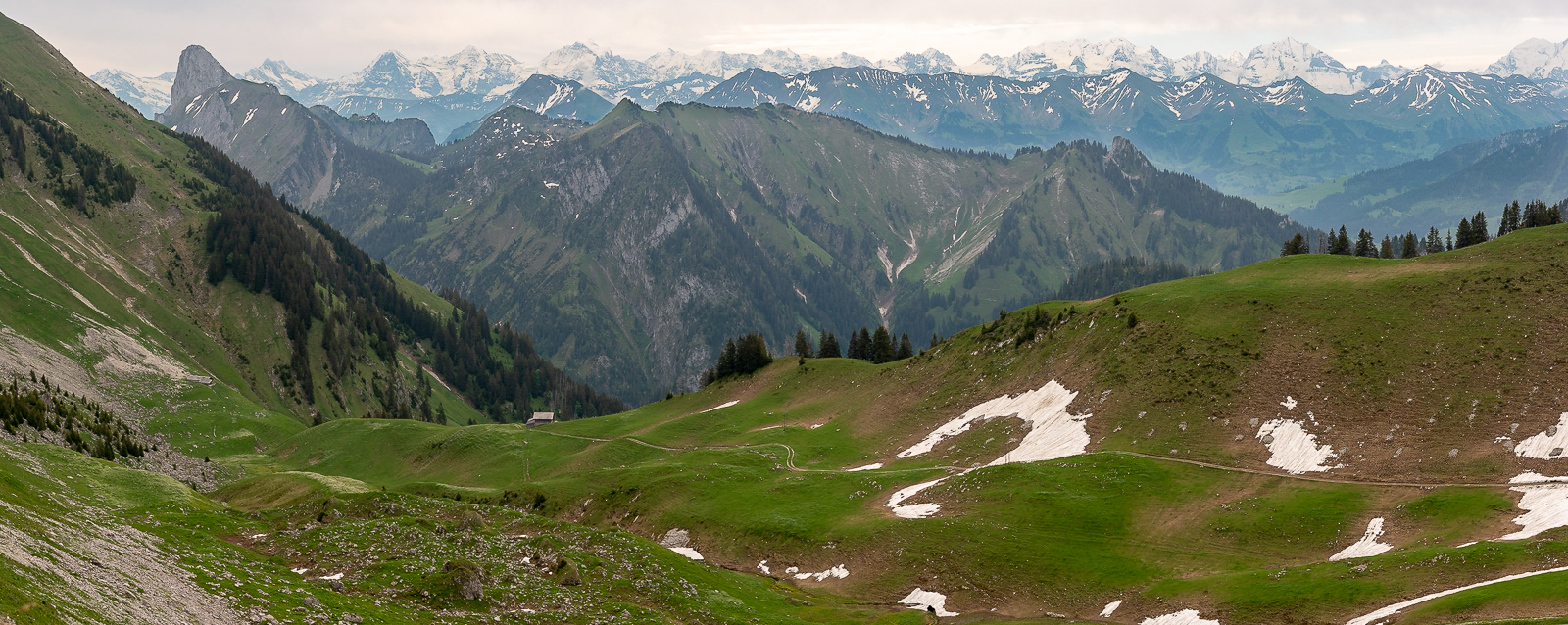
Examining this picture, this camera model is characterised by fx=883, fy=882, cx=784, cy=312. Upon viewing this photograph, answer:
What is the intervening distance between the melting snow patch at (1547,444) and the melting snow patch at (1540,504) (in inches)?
113

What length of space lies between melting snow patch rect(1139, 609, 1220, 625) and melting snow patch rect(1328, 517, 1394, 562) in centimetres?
1178

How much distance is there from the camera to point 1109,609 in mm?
59375

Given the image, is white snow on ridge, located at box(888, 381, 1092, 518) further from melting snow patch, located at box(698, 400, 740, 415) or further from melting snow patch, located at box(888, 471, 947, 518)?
melting snow patch, located at box(698, 400, 740, 415)

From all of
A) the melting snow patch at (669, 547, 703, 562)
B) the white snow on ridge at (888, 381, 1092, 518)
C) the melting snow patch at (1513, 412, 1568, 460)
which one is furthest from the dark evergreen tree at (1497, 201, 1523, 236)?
the melting snow patch at (669, 547, 703, 562)

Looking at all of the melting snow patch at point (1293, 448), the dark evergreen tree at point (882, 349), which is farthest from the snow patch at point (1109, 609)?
A: the dark evergreen tree at point (882, 349)

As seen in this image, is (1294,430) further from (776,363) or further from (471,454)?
(471,454)

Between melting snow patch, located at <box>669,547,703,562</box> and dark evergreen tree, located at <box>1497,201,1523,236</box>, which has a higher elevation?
dark evergreen tree, located at <box>1497,201,1523,236</box>

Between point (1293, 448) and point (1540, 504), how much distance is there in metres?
18.6

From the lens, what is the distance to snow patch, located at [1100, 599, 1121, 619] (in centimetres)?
5889

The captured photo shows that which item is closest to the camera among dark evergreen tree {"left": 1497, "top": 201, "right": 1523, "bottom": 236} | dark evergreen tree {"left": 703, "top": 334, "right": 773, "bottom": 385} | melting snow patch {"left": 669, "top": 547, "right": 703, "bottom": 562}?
melting snow patch {"left": 669, "top": 547, "right": 703, "bottom": 562}

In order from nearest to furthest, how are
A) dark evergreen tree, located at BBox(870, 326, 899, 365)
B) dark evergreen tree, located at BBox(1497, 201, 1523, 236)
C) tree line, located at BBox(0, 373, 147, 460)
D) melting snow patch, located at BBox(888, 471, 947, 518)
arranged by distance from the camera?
melting snow patch, located at BBox(888, 471, 947, 518) → tree line, located at BBox(0, 373, 147, 460) → dark evergreen tree, located at BBox(870, 326, 899, 365) → dark evergreen tree, located at BBox(1497, 201, 1523, 236)

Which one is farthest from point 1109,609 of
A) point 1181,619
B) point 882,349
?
point 882,349

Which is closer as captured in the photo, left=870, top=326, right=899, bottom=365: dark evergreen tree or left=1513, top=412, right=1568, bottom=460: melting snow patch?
left=1513, top=412, right=1568, bottom=460: melting snow patch

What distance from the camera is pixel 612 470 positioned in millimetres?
102438
